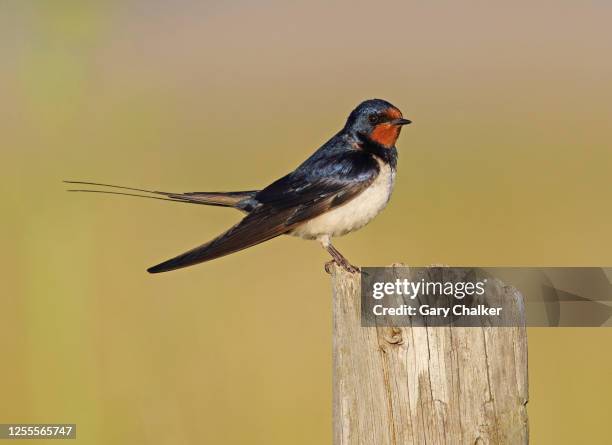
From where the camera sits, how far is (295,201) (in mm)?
3906

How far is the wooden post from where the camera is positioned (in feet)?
8.12

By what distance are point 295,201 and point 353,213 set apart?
22 centimetres

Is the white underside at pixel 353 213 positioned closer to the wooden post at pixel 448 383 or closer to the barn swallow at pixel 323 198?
the barn swallow at pixel 323 198

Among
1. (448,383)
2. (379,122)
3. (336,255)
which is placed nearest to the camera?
(448,383)

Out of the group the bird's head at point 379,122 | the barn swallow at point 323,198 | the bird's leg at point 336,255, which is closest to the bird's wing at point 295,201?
the barn swallow at point 323,198

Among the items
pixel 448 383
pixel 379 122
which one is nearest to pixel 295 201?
pixel 379 122

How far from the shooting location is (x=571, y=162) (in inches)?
319

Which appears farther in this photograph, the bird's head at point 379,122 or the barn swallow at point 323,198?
the bird's head at point 379,122

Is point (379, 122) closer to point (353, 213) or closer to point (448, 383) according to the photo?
point (353, 213)

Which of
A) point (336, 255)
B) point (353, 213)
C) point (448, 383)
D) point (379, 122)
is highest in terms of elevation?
point (379, 122)

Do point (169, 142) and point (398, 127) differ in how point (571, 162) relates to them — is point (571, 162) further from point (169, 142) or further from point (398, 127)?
point (398, 127)

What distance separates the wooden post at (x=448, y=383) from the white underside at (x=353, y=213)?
4.70ft

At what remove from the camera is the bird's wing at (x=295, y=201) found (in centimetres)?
378

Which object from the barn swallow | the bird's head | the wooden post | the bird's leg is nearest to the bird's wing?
the barn swallow
